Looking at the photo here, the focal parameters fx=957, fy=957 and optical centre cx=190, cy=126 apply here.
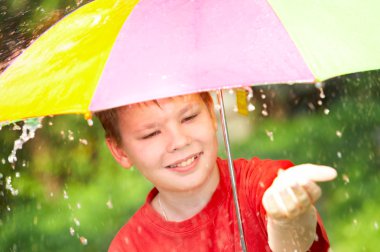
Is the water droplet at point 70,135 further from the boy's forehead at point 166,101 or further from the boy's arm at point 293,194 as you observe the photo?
the boy's arm at point 293,194

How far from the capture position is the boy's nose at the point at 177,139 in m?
3.44

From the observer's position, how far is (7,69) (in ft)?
11.6

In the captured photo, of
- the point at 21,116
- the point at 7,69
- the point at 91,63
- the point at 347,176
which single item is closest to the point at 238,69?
the point at 91,63

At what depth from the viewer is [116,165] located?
252 inches

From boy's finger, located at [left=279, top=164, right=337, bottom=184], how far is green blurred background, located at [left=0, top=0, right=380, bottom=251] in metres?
3.10

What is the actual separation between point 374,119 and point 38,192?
90.2 inches

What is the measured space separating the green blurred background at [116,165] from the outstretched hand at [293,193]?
121 inches

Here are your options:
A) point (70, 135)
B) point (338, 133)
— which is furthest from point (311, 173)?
point (70, 135)

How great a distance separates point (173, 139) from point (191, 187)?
0.76 feet

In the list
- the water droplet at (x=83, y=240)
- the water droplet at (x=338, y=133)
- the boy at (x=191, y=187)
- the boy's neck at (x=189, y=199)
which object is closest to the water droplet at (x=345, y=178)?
the water droplet at (x=338, y=133)

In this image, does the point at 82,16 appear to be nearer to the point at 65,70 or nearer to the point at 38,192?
the point at 65,70

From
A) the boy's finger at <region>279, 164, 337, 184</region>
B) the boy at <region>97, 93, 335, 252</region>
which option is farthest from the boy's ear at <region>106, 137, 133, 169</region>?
the boy's finger at <region>279, 164, 337, 184</region>

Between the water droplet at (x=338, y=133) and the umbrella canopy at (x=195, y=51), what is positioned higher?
the umbrella canopy at (x=195, y=51)

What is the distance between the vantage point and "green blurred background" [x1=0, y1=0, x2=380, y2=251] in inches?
246
